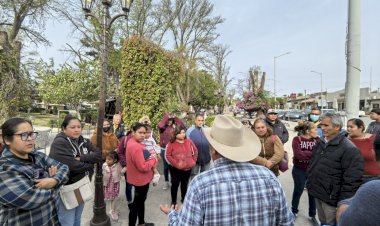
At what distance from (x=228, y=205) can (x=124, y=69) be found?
26.5 ft

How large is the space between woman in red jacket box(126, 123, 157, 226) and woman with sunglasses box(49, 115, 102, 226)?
576 millimetres

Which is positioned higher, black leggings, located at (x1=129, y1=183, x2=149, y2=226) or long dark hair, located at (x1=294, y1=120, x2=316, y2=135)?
long dark hair, located at (x1=294, y1=120, x2=316, y2=135)

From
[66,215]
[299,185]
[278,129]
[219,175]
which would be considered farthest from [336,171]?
[66,215]

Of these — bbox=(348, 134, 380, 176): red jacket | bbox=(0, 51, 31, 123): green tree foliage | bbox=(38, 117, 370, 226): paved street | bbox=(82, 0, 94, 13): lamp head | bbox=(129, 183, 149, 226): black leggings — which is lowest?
bbox=(38, 117, 370, 226): paved street

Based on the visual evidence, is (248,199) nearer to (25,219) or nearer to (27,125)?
(25,219)

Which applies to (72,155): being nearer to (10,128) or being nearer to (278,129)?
(10,128)

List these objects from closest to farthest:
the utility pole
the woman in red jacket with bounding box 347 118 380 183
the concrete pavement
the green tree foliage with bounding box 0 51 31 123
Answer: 1. the woman in red jacket with bounding box 347 118 380 183
2. the concrete pavement
3. the utility pole
4. the green tree foliage with bounding box 0 51 31 123

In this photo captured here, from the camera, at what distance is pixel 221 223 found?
1488 mm

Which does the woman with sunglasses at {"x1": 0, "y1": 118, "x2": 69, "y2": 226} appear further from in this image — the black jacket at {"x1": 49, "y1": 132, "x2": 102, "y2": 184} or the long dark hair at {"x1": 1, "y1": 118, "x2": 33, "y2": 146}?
the black jacket at {"x1": 49, "y1": 132, "x2": 102, "y2": 184}

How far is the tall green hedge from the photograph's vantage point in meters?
8.77

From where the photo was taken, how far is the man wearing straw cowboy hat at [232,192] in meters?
1.49

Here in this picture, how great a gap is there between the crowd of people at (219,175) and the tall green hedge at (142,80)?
14.1ft

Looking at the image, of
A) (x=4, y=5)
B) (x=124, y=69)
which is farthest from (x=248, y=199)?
(x=4, y=5)

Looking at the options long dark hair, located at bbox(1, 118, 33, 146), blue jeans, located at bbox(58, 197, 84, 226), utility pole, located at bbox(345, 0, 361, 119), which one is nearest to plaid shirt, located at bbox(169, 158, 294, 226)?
long dark hair, located at bbox(1, 118, 33, 146)
